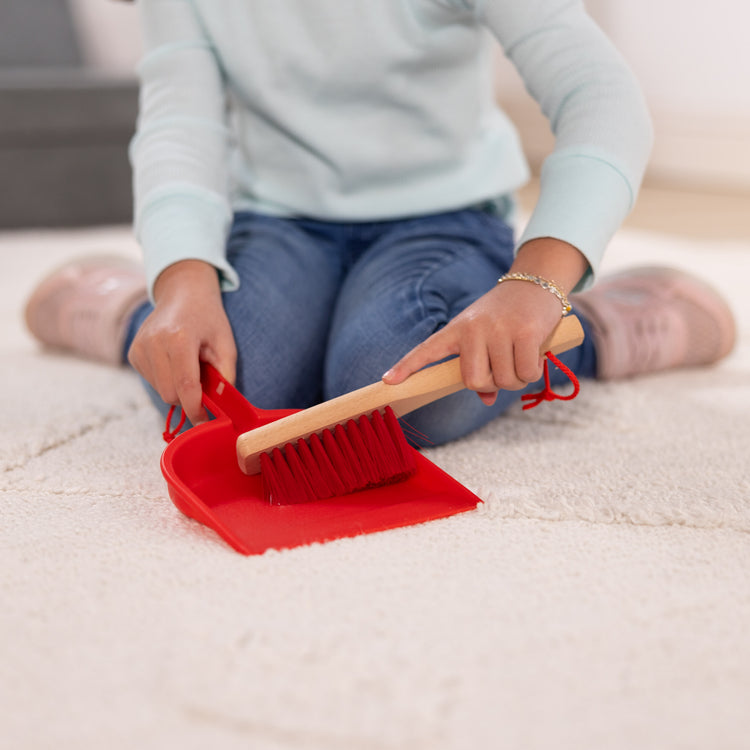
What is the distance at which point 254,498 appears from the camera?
0.54 metres

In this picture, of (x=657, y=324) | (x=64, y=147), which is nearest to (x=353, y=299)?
(x=657, y=324)

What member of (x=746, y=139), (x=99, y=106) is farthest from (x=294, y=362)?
(x=746, y=139)

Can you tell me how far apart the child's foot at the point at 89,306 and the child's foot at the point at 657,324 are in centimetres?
50

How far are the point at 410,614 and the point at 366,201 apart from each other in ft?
1.57

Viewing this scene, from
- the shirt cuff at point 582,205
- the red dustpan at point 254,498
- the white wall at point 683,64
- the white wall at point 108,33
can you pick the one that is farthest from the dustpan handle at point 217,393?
the white wall at point 108,33

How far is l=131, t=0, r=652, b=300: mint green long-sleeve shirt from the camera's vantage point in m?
0.68

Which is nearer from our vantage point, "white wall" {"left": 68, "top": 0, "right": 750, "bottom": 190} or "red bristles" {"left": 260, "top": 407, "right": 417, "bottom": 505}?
"red bristles" {"left": 260, "top": 407, "right": 417, "bottom": 505}

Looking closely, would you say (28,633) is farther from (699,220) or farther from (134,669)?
(699,220)

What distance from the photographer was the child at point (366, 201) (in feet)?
2.04

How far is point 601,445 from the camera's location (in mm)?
657

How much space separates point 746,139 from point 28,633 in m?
2.21

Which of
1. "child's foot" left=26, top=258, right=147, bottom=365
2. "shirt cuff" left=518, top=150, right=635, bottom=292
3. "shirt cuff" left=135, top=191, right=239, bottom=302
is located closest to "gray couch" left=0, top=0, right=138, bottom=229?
"child's foot" left=26, top=258, right=147, bottom=365

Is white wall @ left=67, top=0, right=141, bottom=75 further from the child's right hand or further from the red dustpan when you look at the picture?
the red dustpan

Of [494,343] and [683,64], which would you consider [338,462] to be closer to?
[494,343]
